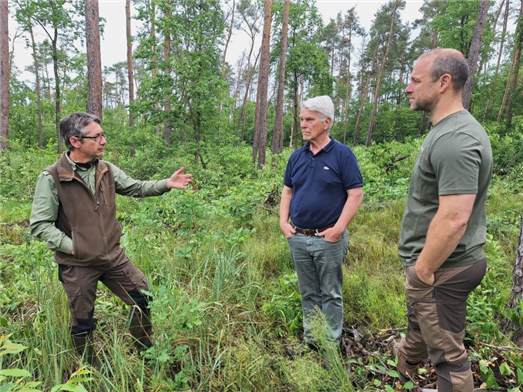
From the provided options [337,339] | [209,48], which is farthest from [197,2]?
[337,339]

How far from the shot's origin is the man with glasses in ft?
6.89

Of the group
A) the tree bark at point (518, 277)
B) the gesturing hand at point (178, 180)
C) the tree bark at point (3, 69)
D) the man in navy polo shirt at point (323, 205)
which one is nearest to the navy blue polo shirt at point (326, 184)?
the man in navy polo shirt at point (323, 205)

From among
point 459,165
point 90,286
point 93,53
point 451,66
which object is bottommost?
point 90,286

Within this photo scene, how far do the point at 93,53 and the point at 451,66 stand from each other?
7.96 meters

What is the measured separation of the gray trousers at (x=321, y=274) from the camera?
2.45 m

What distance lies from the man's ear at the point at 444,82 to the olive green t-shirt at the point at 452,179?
0.14 metres

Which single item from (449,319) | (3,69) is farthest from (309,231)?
(3,69)

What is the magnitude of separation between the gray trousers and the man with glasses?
4.33ft

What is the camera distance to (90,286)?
7.26 ft

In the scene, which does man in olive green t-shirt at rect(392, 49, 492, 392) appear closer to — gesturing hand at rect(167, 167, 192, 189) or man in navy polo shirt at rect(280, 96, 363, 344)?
man in navy polo shirt at rect(280, 96, 363, 344)

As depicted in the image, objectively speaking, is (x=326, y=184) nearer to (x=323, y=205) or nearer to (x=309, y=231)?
(x=323, y=205)

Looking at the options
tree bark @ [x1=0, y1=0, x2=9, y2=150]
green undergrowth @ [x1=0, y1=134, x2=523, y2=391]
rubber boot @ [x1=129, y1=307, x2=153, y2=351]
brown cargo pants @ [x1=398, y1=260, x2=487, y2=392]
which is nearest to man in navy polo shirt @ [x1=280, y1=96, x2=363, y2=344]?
green undergrowth @ [x1=0, y1=134, x2=523, y2=391]

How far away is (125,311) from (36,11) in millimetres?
17234

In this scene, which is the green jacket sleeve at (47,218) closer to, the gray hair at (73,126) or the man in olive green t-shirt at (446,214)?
the gray hair at (73,126)
